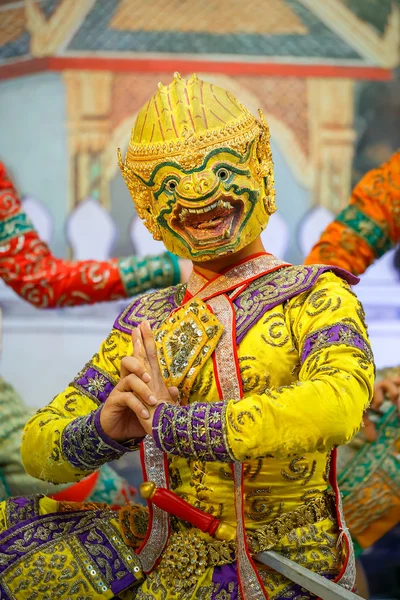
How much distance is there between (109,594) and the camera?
2.18m

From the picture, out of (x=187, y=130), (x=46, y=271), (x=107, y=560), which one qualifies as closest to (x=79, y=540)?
(x=107, y=560)

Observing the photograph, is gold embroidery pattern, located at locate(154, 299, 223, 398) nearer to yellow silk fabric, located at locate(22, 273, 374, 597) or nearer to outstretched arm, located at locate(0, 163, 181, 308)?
yellow silk fabric, located at locate(22, 273, 374, 597)

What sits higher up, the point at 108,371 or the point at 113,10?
the point at 113,10

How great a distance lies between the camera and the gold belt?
209 cm

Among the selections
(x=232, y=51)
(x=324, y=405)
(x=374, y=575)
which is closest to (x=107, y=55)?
(x=232, y=51)

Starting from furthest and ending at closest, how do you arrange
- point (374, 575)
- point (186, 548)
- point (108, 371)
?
point (374, 575) < point (108, 371) < point (186, 548)

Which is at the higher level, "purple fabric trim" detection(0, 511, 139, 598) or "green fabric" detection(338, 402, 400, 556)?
"purple fabric trim" detection(0, 511, 139, 598)

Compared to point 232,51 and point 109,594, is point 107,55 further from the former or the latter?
point 109,594

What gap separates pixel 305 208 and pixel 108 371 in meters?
2.37

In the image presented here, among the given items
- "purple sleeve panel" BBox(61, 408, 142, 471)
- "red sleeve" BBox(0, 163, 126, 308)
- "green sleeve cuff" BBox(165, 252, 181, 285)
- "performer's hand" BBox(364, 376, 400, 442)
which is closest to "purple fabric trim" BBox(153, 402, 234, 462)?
"purple sleeve panel" BBox(61, 408, 142, 471)

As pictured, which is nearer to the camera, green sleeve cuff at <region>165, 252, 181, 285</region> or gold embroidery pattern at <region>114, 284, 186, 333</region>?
gold embroidery pattern at <region>114, 284, 186, 333</region>

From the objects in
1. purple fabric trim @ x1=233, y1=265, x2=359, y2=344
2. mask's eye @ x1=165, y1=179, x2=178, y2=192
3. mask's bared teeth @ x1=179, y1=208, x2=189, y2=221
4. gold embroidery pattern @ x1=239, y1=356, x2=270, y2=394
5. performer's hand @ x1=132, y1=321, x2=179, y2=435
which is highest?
mask's eye @ x1=165, y1=179, x2=178, y2=192

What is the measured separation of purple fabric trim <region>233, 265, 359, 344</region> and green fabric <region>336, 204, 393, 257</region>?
1.18 metres

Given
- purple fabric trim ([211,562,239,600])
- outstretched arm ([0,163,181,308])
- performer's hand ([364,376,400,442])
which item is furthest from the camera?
outstretched arm ([0,163,181,308])
